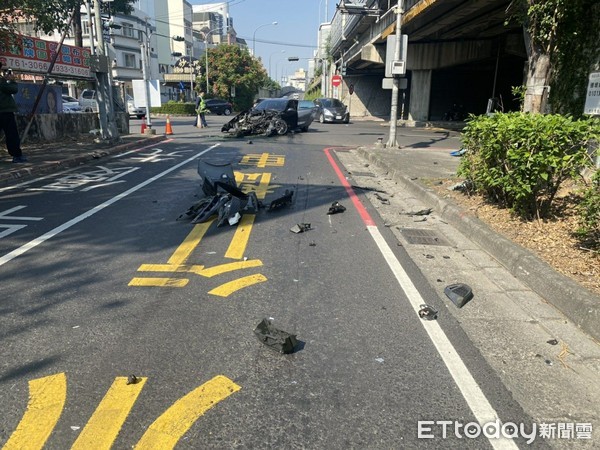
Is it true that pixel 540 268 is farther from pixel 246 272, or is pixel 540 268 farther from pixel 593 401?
pixel 246 272

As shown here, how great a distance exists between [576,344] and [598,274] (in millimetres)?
1069

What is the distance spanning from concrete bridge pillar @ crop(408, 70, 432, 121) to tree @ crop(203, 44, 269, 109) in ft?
93.8

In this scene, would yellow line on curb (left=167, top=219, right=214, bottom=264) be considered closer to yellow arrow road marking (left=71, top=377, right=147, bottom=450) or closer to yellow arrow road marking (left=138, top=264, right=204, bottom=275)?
yellow arrow road marking (left=138, top=264, right=204, bottom=275)

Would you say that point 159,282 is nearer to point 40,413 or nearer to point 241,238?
point 241,238

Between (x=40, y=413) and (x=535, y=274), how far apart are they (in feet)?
13.7

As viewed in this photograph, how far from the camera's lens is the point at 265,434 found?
243cm

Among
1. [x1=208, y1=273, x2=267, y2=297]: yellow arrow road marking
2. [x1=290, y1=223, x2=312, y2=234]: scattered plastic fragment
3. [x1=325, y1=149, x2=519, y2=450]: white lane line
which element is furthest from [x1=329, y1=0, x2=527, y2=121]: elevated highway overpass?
[x1=208, y1=273, x2=267, y2=297]: yellow arrow road marking

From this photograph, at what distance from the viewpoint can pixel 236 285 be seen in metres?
4.30

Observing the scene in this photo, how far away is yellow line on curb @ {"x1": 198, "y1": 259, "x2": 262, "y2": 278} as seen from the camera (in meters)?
4.57

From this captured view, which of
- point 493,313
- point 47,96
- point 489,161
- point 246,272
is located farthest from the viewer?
point 47,96

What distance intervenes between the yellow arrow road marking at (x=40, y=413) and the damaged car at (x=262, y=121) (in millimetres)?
17532

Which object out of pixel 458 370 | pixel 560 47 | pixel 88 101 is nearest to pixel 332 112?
pixel 88 101

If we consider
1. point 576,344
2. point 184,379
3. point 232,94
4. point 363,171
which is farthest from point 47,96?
point 232,94

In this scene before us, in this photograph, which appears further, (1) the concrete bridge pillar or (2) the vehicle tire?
(1) the concrete bridge pillar
